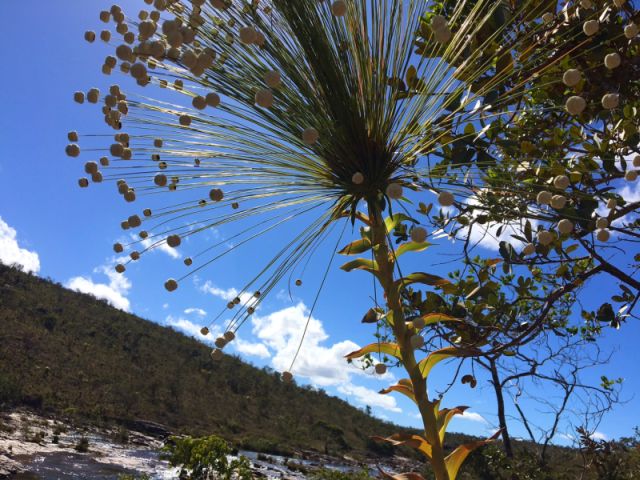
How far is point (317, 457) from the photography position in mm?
23047

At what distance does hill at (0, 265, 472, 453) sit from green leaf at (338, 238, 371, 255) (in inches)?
812

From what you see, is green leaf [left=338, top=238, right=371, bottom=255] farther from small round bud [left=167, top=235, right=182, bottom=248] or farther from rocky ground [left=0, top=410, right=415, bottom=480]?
rocky ground [left=0, top=410, right=415, bottom=480]

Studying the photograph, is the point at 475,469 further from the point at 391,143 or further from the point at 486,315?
the point at 391,143

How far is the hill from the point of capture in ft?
70.3

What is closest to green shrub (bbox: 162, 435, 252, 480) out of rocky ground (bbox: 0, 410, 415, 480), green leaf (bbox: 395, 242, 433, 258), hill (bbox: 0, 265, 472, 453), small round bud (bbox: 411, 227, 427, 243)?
green leaf (bbox: 395, 242, 433, 258)

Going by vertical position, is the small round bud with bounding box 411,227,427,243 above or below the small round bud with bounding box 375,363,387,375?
above

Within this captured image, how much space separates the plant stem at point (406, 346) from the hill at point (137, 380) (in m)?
20.8

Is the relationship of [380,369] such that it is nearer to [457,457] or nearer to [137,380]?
[457,457]

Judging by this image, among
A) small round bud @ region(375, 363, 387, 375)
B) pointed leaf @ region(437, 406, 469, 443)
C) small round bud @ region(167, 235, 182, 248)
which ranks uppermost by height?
small round bud @ region(167, 235, 182, 248)

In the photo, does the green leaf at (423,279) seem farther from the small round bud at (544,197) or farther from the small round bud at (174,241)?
the small round bud at (174,241)

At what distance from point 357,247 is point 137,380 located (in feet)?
88.9

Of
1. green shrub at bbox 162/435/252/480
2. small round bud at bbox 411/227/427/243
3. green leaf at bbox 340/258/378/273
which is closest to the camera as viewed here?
small round bud at bbox 411/227/427/243

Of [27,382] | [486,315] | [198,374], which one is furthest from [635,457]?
[198,374]

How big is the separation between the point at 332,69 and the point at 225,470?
4.70m
